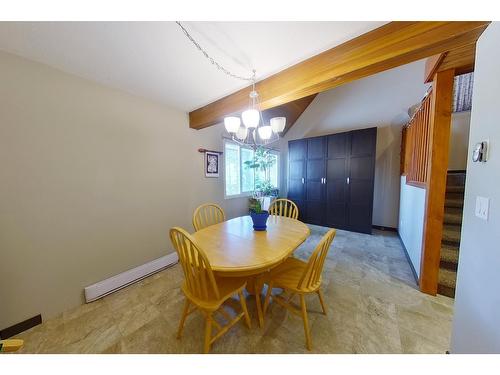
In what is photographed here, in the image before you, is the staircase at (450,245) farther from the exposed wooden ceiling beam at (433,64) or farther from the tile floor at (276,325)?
the exposed wooden ceiling beam at (433,64)

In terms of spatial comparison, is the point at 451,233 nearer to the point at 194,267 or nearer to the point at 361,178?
the point at 361,178

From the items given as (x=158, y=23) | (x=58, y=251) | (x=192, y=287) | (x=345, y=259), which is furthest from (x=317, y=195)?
(x=58, y=251)

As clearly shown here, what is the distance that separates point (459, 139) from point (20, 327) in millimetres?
6302

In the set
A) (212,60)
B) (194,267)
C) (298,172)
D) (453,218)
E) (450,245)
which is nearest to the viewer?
(194,267)

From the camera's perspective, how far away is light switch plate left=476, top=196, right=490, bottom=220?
795mm

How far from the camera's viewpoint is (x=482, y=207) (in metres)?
0.83

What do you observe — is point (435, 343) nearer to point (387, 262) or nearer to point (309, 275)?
point (309, 275)

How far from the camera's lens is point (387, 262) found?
2365 mm

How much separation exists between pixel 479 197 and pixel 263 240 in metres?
1.26

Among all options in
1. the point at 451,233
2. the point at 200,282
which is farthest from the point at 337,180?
the point at 200,282

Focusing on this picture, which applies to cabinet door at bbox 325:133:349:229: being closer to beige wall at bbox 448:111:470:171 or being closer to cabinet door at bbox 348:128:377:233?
cabinet door at bbox 348:128:377:233

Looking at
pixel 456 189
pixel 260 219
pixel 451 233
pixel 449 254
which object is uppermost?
pixel 456 189

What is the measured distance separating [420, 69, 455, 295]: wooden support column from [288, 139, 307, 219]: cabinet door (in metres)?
2.49

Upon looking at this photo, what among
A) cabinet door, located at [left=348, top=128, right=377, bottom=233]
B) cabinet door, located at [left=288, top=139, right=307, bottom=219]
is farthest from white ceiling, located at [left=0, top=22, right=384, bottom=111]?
cabinet door, located at [left=288, top=139, right=307, bottom=219]
